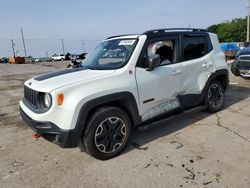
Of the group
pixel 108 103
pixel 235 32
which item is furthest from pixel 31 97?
pixel 235 32

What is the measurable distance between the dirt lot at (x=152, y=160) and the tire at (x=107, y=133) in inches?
6.0

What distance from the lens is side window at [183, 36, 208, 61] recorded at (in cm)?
444

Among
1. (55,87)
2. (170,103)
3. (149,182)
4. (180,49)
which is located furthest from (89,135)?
(180,49)

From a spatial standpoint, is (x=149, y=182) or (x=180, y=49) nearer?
(x=149, y=182)

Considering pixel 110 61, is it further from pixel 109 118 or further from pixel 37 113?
pixel 37 113

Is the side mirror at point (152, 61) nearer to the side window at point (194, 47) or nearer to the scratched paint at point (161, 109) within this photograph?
the scratched paint at point (161, 109)

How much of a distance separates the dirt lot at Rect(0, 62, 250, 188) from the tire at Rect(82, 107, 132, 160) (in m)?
0.15

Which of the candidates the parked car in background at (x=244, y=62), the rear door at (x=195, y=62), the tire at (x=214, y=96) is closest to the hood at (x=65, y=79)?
the rear door at (x=195, y=62)

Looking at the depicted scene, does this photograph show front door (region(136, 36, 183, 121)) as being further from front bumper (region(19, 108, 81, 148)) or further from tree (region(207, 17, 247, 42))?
tree (region(207, 17, 247, 42))

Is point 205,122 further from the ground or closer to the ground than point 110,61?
closer to the ground

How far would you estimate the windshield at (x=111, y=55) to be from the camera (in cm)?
369

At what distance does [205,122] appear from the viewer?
468 centimetres

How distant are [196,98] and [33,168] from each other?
10.3 ft

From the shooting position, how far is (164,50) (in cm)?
421
